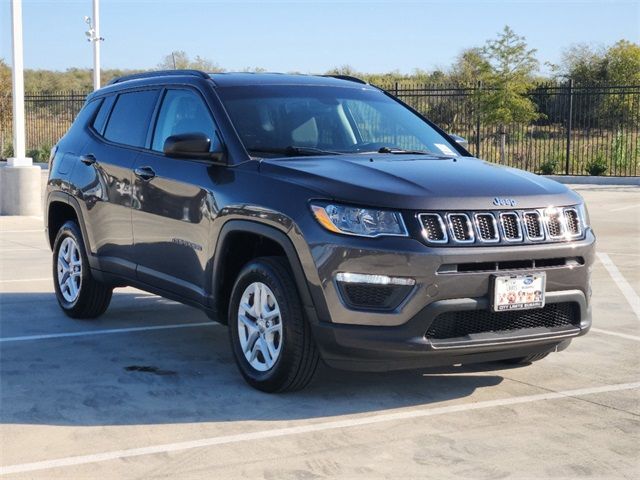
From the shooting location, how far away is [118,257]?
7.11 metres

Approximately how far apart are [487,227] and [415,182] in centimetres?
46

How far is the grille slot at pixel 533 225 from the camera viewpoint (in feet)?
17.4

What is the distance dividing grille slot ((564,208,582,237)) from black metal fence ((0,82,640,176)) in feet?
63.8

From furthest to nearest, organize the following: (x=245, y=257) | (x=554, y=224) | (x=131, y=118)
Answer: (x=131, y=118) < (x=245, y=257) < (x=554, y=224)

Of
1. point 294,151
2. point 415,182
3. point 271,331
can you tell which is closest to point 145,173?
point 294,151

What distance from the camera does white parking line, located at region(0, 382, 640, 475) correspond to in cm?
445

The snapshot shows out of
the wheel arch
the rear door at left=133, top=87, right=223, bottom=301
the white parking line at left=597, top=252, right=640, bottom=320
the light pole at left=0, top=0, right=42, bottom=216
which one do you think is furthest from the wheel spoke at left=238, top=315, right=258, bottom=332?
the light pole at left=0, top=0, right=42, bottom=216

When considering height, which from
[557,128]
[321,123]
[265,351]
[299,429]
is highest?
[557,128]

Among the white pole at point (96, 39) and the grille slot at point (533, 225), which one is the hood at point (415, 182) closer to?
the grille slot at point (533, 225)

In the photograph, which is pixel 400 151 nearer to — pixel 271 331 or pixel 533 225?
pixel 533 225

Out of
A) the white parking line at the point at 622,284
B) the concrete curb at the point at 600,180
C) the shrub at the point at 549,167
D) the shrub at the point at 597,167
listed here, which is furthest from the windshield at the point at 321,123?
the shrub at the point at 549,167

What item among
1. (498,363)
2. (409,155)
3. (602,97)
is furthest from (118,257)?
(602,97)

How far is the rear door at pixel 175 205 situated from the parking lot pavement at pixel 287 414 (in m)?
0.57

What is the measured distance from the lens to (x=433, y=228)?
5.07 metres
